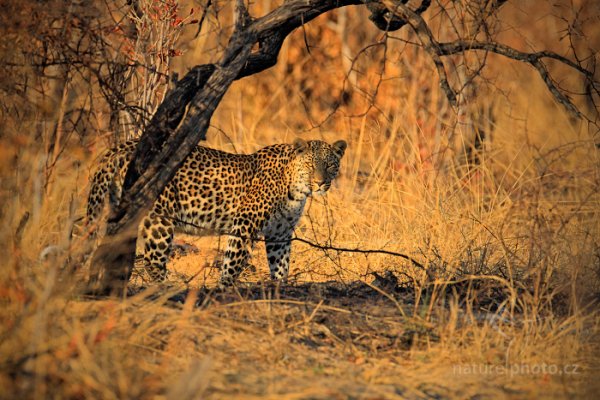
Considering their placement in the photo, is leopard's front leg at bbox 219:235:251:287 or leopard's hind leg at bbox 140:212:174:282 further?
leopard's hind leg at bbox 140:212:174:282

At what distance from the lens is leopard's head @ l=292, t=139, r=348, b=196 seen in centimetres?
839

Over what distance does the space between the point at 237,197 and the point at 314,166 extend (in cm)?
74

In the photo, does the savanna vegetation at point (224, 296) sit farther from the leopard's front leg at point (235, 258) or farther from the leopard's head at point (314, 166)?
the leopard's head at point (314, 166)

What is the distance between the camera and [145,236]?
8.07 metres

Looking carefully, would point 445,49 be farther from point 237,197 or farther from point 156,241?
point 156,241

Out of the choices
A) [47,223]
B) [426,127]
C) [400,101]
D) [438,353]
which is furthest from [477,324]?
[400,101]

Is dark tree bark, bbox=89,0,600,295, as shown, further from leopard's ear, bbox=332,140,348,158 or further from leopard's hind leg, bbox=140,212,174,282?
leopard's ear, bbox=332,140,348,158

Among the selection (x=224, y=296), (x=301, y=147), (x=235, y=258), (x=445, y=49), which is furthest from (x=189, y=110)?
(x=301, y=147)

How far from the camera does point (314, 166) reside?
27.7 feet

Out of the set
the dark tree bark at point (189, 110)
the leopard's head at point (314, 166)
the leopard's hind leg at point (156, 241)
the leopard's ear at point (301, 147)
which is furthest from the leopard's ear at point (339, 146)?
the dark tree bark at point (189, 110)

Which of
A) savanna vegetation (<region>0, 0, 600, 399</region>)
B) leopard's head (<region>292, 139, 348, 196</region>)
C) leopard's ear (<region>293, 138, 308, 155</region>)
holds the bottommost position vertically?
savanna vegetation (<region>0, 0, 600, 399</region>)

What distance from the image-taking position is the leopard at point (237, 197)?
8.07 m

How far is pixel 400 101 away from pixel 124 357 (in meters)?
8.98

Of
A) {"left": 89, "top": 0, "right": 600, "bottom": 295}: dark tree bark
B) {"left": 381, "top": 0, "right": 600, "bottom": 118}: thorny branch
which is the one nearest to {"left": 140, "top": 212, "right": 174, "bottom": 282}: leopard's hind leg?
{"left": 89, "top": 0, "right": 600, "bottom": 295}: dark tree bark
